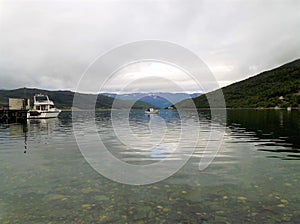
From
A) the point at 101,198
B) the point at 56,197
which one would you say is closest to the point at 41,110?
the point at 56,197

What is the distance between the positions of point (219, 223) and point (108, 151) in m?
19.6

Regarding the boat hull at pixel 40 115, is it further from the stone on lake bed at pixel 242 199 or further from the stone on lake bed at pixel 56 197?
the stone on lake bed at pixel 242 199

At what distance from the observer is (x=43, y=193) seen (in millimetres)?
14039

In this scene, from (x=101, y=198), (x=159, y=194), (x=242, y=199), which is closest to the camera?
(x=242, y=199)

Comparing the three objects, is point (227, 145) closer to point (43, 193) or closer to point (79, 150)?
point (79, 150)

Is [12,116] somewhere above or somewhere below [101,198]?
above

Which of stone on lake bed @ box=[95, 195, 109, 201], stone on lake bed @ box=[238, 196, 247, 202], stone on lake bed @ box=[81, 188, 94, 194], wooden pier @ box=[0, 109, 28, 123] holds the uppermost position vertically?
wooden pier @ box=[0, 109, 28, 123]

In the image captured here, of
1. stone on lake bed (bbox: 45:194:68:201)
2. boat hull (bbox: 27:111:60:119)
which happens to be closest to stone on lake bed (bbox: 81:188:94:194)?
stone on lake bed (bbox: 45:194:68:201)

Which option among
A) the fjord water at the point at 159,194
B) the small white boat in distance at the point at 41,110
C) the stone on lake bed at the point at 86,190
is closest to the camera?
the fjord water at the point at 159,194

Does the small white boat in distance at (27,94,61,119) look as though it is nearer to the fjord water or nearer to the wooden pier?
the wooden pier

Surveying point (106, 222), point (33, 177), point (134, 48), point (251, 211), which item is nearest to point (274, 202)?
point (251, 211)

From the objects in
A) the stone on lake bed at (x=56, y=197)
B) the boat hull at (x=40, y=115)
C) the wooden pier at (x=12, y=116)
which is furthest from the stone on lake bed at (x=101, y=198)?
the boat hull at (x=40, y=115)

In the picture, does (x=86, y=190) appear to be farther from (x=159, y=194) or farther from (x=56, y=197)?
(x=159, y=194)

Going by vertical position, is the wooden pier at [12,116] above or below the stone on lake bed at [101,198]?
above
